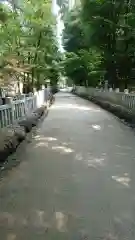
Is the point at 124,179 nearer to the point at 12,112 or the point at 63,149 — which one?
the point at 63,149

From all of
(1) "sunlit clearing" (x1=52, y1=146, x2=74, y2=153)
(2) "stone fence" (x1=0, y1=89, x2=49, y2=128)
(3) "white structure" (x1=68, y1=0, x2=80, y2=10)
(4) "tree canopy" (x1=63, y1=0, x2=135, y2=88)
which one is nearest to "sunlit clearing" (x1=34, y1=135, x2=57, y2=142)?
(2) "stone fence" (x1=0, y1=89, x2=49, y2=128)

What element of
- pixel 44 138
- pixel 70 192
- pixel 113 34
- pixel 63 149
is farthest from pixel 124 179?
pixel 113 34

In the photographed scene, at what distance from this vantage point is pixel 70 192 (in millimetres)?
5109

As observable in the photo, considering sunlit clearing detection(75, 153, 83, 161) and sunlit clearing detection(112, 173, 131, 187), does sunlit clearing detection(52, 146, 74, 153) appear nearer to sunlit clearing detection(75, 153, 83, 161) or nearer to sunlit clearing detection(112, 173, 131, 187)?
sunlit clearing detection(75, 153, 83, 161)

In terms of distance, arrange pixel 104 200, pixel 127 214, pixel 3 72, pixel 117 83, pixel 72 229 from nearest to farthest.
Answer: pixel 72 229 → pixel 127 214 → pixel 104 200 → pixel 3 72 → pixel 117 83

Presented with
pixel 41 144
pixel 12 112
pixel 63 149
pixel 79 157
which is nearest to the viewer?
pixel 79 157

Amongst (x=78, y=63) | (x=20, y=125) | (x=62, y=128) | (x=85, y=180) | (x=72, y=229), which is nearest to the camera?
(x=72, y=229)

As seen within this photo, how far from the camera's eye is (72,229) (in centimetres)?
383

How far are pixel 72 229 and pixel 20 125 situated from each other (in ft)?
23.1

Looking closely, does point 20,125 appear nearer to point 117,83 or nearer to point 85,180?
point 85,180

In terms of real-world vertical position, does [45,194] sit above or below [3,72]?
below

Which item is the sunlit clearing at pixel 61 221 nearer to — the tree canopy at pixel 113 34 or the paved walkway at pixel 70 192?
the paved walkway at pixel 70 192

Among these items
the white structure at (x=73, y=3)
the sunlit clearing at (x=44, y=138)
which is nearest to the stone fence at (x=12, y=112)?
the sunlit clearing at (x=44, y=138)

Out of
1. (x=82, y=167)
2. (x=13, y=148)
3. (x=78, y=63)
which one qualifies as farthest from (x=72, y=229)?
→ (x=78, y=63)
